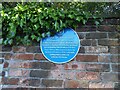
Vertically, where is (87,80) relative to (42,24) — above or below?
below

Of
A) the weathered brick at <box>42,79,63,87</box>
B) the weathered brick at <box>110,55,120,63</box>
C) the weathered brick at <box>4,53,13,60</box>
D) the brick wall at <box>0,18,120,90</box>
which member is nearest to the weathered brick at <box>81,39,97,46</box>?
the brick wall at <box>0,18,120,90</box>

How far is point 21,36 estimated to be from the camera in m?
2.35

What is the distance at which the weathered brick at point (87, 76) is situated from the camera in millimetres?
2189

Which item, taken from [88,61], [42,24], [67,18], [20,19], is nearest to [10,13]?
[20,19]

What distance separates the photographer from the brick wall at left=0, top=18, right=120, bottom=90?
219cm

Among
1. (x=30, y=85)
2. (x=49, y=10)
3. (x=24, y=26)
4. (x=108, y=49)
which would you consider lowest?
(x=30, y=85)

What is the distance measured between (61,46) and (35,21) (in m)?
0.36

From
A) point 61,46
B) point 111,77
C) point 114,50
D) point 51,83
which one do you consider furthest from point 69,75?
point 114,50

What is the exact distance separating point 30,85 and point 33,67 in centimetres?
18

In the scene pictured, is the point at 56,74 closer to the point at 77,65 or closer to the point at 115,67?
the point at 77,65

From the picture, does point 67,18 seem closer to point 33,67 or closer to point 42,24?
point 42,24

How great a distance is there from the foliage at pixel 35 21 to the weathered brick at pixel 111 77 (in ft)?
1.70

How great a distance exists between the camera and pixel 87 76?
2193 millimetres

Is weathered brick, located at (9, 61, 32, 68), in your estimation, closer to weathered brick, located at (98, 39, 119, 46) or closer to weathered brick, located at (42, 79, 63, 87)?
weathered brick, located at (42, 79, 63, 87)
